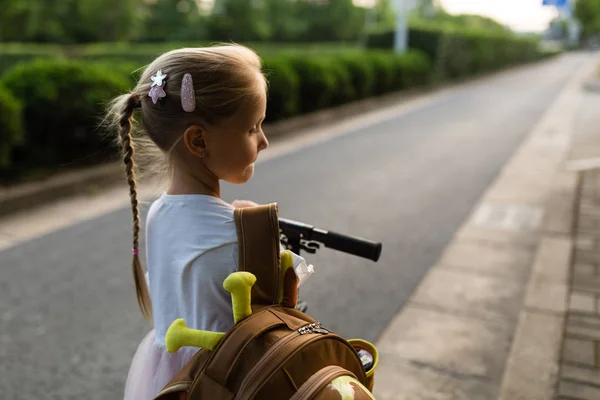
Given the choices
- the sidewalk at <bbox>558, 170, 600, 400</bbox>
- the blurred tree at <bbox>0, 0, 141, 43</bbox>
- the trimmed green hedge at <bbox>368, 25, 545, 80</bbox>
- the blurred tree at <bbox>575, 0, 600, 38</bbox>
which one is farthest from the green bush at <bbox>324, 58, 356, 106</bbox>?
the blurred tree at <bbox>575, 0, 600, 38</bbox>

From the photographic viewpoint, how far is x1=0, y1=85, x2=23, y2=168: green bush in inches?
224

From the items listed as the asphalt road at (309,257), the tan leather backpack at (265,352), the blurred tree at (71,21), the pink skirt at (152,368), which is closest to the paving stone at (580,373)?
the asphalt road at (309,257)

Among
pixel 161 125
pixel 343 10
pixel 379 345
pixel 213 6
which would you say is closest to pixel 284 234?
pixel 161 125

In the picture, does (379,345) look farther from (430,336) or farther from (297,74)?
(297,74)

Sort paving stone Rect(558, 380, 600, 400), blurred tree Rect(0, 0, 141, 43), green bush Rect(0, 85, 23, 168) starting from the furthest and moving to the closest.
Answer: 1. blurred tree Rect(0, 0, 141, 43)
2. green bush Rect(0, 85, 23, 168)
3. paving stone Rect(558, 380, 600, 400)

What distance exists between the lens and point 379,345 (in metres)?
3.09

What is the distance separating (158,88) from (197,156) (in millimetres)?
192

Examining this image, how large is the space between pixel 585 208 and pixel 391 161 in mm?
3242

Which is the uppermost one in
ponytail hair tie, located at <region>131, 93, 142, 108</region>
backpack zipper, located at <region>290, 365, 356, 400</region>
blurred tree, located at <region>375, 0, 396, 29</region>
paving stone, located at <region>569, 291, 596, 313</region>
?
blurred tree, located at <region>375, 0, 396, 29</region>

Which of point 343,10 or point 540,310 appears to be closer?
point 540,310

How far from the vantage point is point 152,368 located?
1.68 metres

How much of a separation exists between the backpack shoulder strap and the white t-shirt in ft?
0.15

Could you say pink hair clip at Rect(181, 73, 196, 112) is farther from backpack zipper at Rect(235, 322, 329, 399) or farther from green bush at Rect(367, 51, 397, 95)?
green bush at Rect(367, 51, 397, 95)

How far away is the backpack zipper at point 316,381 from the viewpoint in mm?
1201
